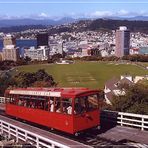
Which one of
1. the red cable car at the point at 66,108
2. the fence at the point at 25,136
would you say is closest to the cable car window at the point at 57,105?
the red cable car at the point at 66,108

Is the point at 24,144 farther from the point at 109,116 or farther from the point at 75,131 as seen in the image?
the point at 109,116

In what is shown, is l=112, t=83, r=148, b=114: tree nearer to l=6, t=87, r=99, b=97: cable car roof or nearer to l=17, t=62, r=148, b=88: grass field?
l=6, t=87, r=99, b=97: cable car roof

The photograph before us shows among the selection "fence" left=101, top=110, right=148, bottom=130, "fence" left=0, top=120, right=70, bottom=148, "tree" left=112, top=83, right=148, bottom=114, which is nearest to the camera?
"fence" left=0, top=120, right=70, bottom=148

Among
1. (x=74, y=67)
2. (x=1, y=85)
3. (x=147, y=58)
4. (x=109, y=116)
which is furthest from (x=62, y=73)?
(x=109, y=116)

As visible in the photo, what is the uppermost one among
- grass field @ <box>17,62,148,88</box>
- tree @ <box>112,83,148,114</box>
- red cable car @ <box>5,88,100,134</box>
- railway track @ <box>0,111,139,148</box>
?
red cable car @ <box>5,88,100,134</box>

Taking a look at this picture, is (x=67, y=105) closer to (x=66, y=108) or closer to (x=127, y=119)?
(x=66, y=108)

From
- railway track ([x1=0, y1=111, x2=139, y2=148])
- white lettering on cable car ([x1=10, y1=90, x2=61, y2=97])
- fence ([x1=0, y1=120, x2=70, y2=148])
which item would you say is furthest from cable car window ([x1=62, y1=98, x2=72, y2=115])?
fence ([x1=0, y1=120, x2=70, y2=148])
